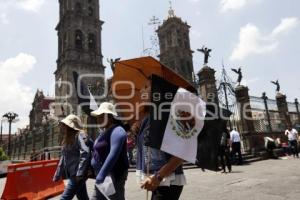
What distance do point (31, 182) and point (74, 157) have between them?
366cm

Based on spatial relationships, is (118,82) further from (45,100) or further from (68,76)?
(45,100)

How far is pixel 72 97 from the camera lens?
4109cm

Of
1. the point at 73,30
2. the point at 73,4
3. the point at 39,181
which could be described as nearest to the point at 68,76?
the point at 73,30

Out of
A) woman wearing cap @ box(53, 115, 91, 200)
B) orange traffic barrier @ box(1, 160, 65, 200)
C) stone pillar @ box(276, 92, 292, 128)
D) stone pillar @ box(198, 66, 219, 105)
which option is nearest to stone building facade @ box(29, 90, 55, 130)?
stone pillar @ box(276, 92, 292, 128)

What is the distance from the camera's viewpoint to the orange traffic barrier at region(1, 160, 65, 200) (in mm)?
6902

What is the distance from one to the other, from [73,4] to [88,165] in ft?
148

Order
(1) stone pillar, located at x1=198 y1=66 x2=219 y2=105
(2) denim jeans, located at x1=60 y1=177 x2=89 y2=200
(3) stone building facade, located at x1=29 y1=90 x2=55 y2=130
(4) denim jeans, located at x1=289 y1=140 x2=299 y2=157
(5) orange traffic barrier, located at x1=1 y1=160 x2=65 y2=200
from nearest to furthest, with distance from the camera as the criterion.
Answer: (2) denim jeans, located at x1=60 y1=177 x2=89 y2=200 < (5) orange traffic barrier, located at x1=1 y1=160 x2=65 y2=200 < (4) denim jeans, located at x1=289 y1=140 x2=299 y2=157 < (1) stone pillar, located at x1=198 y1=66 x2=219 y2=105 < (3) stone building facade, located at x1=29 y1=90 x2=55 y2=130

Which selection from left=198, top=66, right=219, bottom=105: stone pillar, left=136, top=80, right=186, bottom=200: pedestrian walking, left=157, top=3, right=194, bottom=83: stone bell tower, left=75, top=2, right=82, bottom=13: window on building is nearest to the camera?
left=136, top=80, right=186, bottom=200: pedestrian walking

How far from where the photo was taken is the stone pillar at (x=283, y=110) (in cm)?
2010

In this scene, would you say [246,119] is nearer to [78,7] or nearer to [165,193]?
[165,193]

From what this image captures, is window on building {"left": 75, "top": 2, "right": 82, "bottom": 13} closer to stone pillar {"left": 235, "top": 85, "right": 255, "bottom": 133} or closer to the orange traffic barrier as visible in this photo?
stone pillar {"left": 235, "top": 85, "right": 255, "bottom": 133}

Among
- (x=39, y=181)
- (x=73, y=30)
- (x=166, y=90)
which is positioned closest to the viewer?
(x=166, y=90)

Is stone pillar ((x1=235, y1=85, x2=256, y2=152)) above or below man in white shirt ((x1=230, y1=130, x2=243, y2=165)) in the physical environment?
above

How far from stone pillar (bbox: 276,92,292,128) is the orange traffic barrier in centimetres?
Answer: 1611
